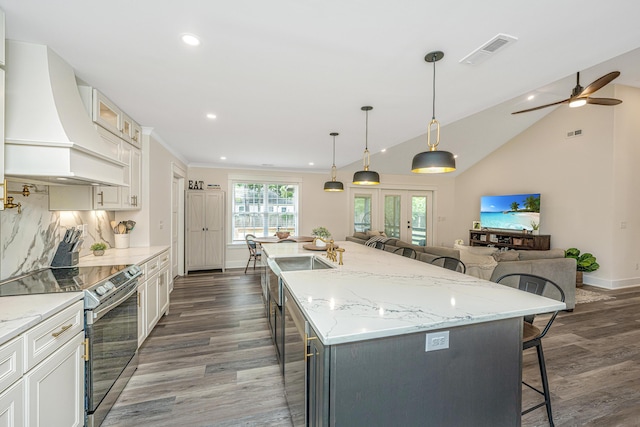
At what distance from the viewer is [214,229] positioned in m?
5.96

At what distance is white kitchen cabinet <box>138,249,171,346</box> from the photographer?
2615 mm

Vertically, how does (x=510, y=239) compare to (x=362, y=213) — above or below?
below

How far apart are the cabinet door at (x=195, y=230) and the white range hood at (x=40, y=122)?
405 cm

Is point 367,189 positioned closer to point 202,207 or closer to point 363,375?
point 202,207

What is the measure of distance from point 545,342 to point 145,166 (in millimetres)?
4966

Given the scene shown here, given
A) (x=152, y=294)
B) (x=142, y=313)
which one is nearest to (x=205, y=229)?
(x=152, y=294)

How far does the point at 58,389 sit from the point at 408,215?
790 centimetres

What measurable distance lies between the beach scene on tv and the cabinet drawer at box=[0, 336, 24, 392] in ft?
25.2

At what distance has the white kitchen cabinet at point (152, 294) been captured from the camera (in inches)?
103

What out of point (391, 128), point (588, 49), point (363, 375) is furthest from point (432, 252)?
point (363, 375)

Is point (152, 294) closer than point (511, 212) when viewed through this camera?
Yes

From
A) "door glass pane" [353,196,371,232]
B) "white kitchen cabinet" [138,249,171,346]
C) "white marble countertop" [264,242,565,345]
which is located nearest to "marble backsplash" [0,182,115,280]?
"white kitchen cabinet" [138,249,171,346]

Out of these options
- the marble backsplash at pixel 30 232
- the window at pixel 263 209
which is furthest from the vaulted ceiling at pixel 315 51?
the window at pixel 263 209

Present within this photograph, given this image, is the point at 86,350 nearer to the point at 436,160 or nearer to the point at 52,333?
the point at 52,333
